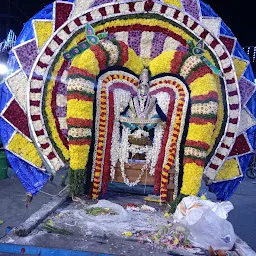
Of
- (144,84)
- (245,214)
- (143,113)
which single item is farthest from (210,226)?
(245,214)

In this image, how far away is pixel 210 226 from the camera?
316cm

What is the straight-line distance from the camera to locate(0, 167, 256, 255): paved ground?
18.6 ft

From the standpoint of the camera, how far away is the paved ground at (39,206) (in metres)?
5.66

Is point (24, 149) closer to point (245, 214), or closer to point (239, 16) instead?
point (245, 214)

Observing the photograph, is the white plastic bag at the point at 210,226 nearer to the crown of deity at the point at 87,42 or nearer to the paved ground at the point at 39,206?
the paved ground at the point at 39,206

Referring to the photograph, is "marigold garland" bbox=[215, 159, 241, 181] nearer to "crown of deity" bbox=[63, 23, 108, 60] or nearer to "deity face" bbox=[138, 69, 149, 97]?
"deity face" bbox=[138, 69, 149, 97]

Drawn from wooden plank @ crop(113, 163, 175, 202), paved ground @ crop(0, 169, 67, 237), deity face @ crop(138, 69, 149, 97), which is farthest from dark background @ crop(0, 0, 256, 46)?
paved ground @ crop(0, 169, 67, 237)

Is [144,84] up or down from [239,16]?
down

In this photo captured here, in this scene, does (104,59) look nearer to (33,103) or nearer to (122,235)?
(33,103)

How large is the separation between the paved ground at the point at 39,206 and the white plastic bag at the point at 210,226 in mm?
2283

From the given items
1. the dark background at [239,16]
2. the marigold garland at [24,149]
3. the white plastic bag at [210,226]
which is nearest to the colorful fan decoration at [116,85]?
the marigold garland at [24,149]

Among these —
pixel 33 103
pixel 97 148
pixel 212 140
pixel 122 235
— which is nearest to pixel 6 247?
pixel 122 235


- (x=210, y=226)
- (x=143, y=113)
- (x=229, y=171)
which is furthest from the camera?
(x=229, y=171)

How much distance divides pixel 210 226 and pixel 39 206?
403cm
